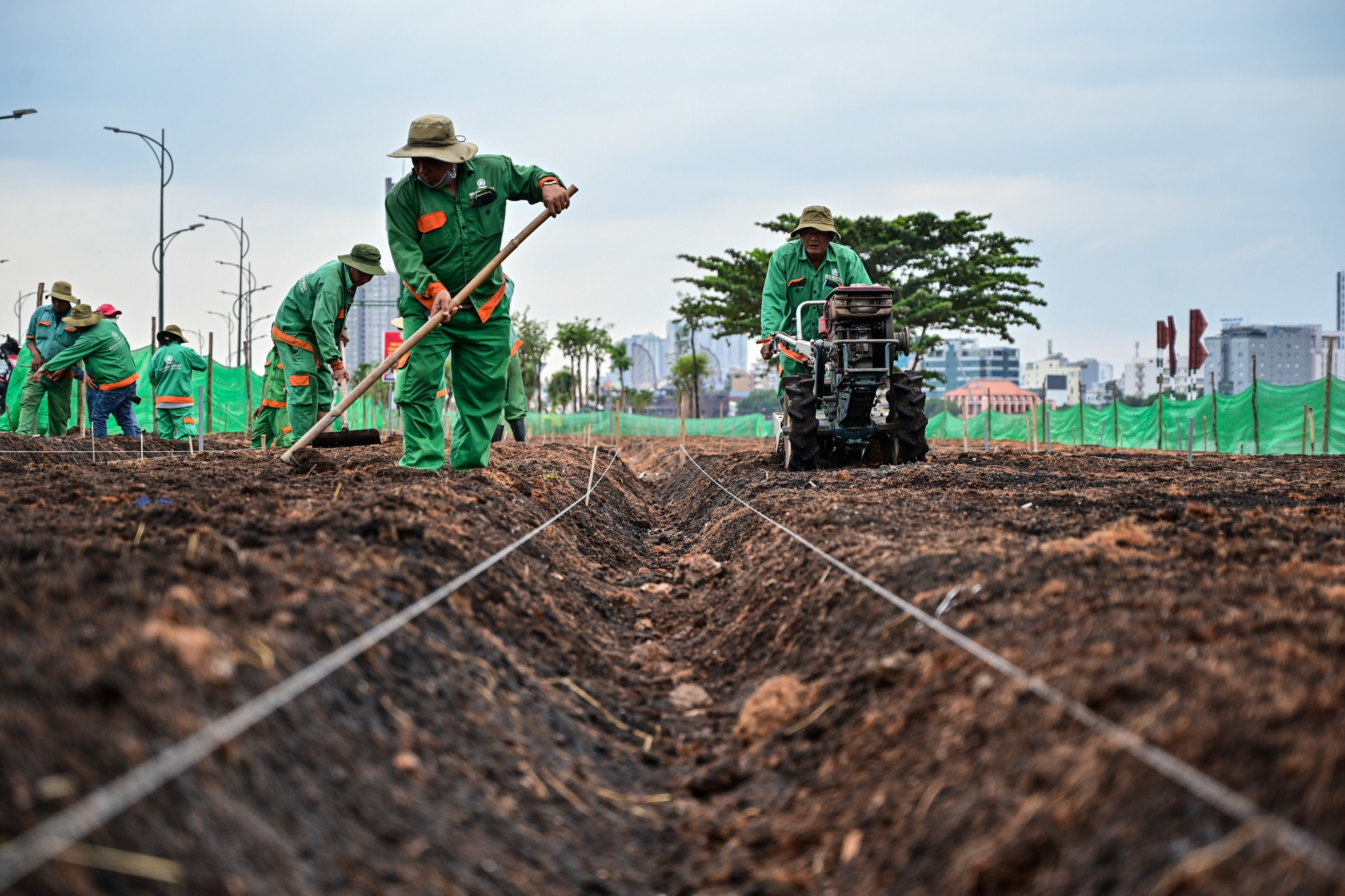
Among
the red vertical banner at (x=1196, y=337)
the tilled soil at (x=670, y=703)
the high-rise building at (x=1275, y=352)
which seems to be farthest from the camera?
the high-rise building at (x=1275, y=352)

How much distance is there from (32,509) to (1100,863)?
5.39m

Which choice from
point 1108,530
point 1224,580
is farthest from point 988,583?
point 1108,530

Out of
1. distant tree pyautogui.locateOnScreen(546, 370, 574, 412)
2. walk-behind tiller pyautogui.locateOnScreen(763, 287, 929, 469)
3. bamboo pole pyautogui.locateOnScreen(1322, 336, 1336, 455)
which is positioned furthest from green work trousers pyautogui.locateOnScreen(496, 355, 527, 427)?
distant tree pyautogui.locateOnScreen(546, 370, 574, 412)

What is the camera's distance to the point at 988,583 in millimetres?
3850

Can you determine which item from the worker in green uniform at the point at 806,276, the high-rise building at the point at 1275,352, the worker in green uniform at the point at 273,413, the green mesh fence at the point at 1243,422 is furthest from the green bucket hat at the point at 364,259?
the high-rise building at the point at 1275,352

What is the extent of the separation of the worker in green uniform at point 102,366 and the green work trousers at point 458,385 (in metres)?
7.78

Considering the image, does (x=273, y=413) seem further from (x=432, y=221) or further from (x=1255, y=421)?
(x=1255, y=421)

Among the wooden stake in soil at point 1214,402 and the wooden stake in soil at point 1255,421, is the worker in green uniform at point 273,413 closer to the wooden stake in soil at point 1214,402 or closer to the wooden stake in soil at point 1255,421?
the wooden stake in soil at point 1214,402

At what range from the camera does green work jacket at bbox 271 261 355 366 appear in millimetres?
10766

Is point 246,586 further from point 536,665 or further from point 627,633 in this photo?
point 627,633

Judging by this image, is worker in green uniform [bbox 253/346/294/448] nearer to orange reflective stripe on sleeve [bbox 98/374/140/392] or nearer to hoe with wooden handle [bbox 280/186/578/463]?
orange reflective stripe on sleeve [bbox 98/374/140/392]

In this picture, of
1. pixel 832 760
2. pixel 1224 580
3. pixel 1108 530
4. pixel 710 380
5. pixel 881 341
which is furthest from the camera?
pixel 710 380

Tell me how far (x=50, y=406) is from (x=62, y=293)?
201cm

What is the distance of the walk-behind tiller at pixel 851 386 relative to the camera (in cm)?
1033
